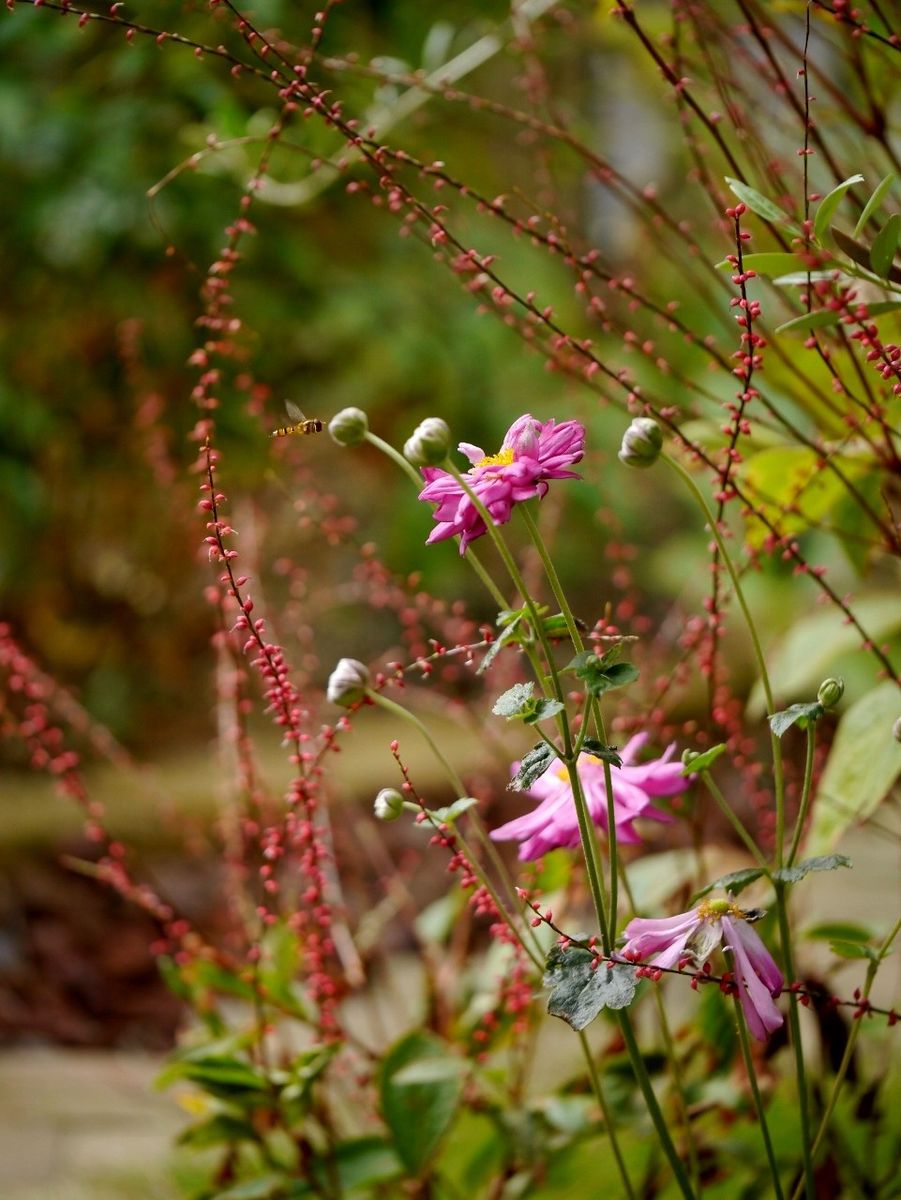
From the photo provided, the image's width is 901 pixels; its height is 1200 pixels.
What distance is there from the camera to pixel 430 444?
35 cm

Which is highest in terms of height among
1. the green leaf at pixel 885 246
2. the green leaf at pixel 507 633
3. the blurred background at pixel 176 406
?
the blurred background at pixel 176 406

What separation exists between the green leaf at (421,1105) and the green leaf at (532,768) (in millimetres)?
298

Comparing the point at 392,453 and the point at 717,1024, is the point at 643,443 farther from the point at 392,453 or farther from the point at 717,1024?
the point at 717,1024

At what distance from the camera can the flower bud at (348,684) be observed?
39 centimetres

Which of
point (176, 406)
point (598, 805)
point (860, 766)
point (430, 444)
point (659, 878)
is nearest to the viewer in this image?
point (430, 444)

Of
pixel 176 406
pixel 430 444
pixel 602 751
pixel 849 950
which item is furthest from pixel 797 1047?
pixel 176 406

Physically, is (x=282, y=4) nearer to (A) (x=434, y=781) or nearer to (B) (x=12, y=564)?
(B) (x=12, y=564)

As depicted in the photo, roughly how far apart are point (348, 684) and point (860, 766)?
0.35 m

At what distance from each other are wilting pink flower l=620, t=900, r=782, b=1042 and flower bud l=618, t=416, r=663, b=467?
0.16 meters

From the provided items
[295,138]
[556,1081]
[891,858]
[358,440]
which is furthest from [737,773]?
[358,440]

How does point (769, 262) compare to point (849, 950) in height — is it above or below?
above

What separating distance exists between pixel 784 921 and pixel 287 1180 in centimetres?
39

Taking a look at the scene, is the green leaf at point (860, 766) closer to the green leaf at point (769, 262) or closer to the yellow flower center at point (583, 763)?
the yellow flower center at point (583, 763)

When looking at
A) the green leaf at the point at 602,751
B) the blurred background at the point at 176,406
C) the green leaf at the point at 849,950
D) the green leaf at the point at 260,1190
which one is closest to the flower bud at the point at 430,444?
the green leaf at the point at 602,751
